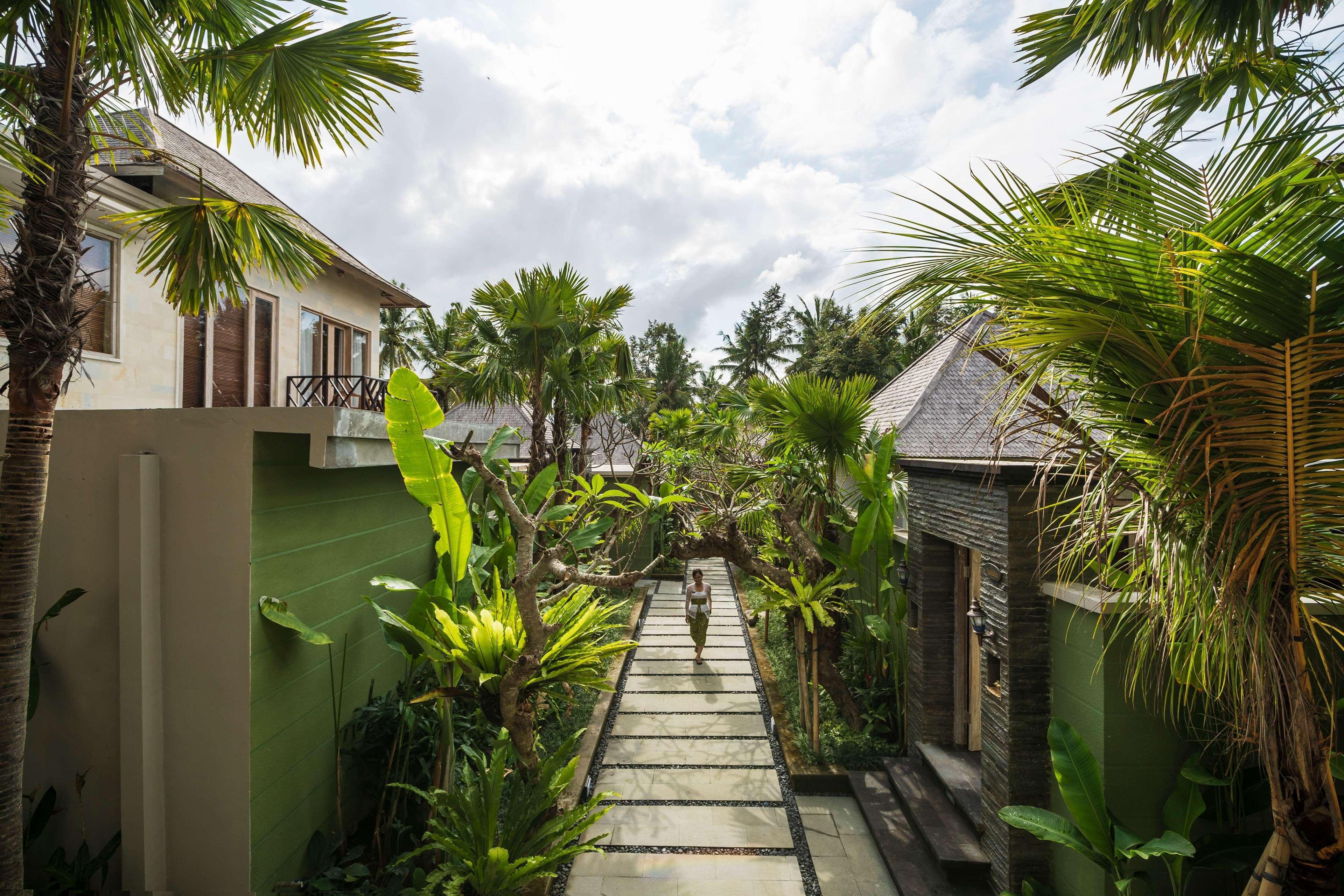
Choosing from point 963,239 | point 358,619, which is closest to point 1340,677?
point 963,239

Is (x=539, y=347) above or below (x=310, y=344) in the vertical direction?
below

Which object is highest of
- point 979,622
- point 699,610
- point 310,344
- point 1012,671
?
point 310,344

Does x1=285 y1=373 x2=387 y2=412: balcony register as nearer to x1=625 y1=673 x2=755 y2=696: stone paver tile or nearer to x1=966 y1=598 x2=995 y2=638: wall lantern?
x1=625 y1=673 x2=755 y2=696: stone paver tile

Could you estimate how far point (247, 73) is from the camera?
4016 mm

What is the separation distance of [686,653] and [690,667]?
69cm

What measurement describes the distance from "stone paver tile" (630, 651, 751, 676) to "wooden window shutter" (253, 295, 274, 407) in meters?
7.41

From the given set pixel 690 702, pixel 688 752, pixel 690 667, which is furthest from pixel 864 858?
pixel 690 667

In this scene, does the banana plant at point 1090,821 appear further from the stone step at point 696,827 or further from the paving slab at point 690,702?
the paving slab at point 690,702

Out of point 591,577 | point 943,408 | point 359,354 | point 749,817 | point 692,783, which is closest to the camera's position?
point 591,577

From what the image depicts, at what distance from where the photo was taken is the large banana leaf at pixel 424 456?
4113 mm

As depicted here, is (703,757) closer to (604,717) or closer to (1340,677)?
(604,717)

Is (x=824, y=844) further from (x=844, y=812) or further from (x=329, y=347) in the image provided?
(x=329, y=347)

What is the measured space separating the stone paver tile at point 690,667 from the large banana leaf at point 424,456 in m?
5.56

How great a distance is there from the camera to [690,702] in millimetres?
8414
